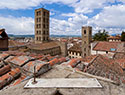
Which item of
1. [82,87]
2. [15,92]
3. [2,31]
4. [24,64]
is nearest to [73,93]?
[82,87]

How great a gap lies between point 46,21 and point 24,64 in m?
45.7

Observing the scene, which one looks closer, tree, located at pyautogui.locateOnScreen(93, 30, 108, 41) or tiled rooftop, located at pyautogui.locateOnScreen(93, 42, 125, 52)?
tiled rooftop, located at pyautogui.locateOnScreen(93, 42, 125, 52)

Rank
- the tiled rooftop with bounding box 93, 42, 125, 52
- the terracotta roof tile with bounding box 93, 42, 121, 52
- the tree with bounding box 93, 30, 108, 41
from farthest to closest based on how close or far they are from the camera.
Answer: the tree with bounding box 93, 30, 108, 41 < the terracotta roof tile with bounding box 93, 42, 121, 52 < the tiled rooftop with bounding box 93, 42, 125, 52

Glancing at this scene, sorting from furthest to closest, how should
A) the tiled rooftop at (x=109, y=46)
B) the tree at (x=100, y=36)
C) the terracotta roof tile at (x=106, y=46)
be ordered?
the tree at (x=100, y=36) < the terracotta roof tile at (x=106, y=46) < the tiled rooftop at (x=109, y=46)

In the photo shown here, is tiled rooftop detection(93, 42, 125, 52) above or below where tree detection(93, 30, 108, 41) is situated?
below

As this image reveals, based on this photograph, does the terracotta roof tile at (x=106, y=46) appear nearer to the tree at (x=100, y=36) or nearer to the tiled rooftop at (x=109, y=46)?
the tiled rooftop at (x=109, y=46)

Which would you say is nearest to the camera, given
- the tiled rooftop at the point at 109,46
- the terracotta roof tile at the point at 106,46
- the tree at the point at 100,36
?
the tiled rooftop at the point at 109,46

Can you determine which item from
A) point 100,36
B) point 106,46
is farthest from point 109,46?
point 100,36

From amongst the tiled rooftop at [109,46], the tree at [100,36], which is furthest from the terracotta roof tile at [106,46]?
the tree at [100,36]

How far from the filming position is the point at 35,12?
4719 centimetres

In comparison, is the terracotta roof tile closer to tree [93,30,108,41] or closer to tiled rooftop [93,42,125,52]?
tiled rooftop [93,42,125,52]

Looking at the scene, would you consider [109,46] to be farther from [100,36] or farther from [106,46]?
[100,36]

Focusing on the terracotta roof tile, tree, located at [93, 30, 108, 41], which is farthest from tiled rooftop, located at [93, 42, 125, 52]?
tree, located at [93, 30, 108, 41]

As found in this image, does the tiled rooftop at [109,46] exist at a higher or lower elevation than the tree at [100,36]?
lower
